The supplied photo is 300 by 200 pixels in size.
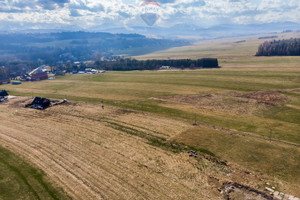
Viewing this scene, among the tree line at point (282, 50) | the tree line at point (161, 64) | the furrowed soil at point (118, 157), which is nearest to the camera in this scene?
the furrowed soil at point (118, 157)

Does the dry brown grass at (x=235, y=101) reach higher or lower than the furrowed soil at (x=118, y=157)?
higher

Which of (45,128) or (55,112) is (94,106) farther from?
(45,128)

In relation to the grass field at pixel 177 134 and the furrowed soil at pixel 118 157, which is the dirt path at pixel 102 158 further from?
the grass field at pixel 177 134

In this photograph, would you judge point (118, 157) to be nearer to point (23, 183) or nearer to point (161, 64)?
point (23, 183)

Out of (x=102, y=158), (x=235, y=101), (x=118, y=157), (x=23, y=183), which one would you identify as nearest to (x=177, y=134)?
(x=118, y=157)

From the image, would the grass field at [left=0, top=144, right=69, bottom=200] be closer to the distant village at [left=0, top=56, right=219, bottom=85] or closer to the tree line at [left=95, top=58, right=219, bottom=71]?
the distant village at [left=0, top=56, right=219, bottom=85]

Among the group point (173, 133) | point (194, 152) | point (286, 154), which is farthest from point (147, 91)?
point (286, 154)

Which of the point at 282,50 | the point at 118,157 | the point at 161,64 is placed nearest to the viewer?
the point at 118,157

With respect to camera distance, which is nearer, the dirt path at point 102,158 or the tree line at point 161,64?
the dirt path at point 102,158

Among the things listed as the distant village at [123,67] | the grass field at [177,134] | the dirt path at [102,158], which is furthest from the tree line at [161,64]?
the dirt path at [102,158]
